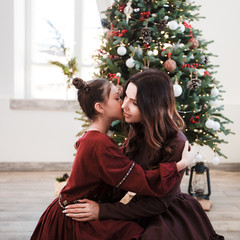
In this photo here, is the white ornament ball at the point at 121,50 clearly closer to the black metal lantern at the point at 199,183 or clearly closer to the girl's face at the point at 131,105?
the girl's face at the point at 131,105

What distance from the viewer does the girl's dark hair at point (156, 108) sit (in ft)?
4.63

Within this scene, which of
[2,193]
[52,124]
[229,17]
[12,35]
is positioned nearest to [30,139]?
[52,124]

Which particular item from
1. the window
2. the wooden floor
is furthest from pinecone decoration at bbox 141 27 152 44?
the window

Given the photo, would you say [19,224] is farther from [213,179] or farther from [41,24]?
[41,24]

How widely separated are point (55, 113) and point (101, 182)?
2333mm

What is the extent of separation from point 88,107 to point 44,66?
2.74 metres

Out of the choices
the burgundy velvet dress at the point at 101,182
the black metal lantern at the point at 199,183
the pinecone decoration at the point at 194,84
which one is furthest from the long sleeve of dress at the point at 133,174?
the black metal lantern at the point at 199,183

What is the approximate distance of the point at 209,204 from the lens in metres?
2.60

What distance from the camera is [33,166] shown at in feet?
12.1

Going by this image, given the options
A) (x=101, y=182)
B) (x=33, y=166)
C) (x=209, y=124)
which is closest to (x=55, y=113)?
(x=33, y=166)

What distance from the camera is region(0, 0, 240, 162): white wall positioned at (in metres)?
3.60

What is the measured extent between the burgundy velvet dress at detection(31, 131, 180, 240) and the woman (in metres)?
0.05

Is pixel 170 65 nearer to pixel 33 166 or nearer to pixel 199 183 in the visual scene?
pixel 199 183

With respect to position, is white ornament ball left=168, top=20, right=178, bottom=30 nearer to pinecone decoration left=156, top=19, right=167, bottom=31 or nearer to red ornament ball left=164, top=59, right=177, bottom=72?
pinecone decoration left=156, top=19, right=167, bottom=31
